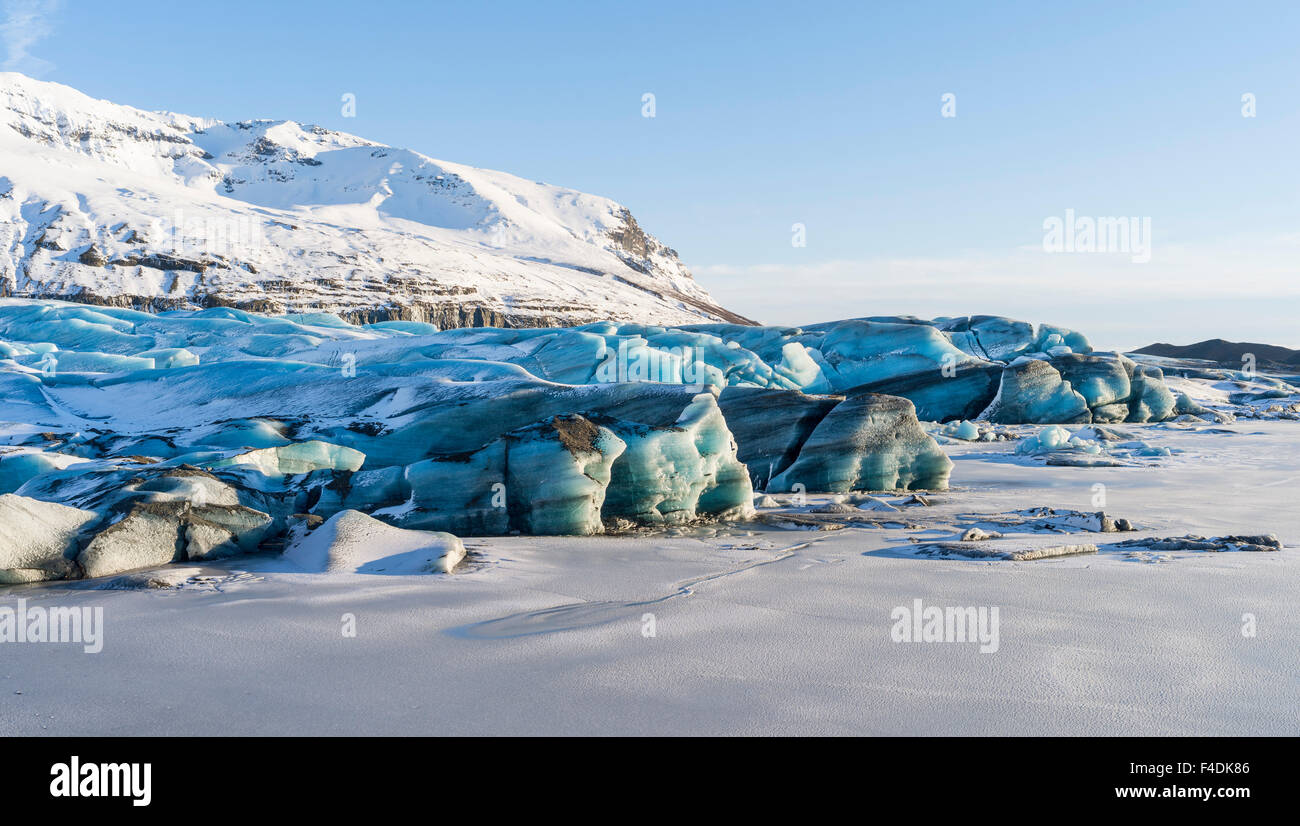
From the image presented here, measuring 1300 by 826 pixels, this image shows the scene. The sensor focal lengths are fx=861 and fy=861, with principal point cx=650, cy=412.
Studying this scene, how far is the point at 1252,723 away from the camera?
A: 3.11 metres

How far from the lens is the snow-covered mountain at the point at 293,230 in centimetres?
5800

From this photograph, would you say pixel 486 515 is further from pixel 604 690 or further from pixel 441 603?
pixel 604 690

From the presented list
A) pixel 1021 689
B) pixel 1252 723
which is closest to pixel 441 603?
pixel 1021 689

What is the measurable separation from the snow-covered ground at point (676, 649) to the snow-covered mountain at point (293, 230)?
54.8 meters

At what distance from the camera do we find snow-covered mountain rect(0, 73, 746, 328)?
2283 inches

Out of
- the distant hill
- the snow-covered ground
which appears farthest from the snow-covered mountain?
the snow-covered ground

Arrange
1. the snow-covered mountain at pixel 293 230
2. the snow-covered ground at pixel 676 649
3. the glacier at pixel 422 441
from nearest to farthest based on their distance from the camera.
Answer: the snow-covered ground at pixel 676 649 → the glacier at pixel 422 441 → the snow-covered mountain at pixel 293 230

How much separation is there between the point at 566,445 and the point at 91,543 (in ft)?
11.2

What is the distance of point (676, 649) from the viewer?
3908 mm

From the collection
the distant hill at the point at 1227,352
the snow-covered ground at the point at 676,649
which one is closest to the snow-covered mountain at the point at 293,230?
the distant hill at the point at 1227,352

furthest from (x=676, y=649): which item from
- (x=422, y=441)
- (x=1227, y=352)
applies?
(x=1227, y=352)

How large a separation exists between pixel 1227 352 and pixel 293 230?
72998 millimetres

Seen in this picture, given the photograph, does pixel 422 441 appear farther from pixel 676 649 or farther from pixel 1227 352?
pixel 1227 352

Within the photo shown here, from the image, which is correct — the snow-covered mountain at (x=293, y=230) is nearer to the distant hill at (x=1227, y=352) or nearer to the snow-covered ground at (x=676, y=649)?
the distant hill at (x=1227, y=352)
